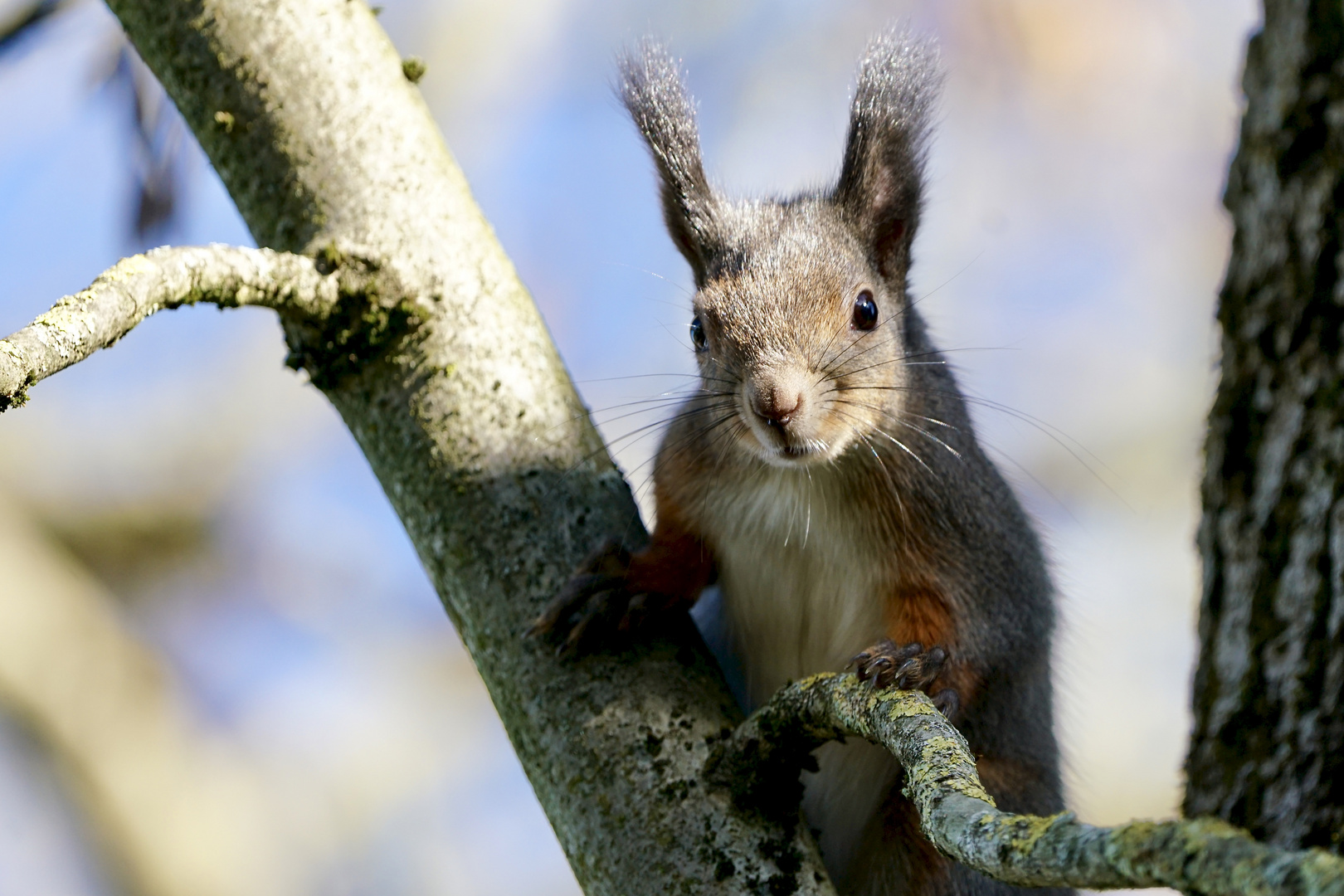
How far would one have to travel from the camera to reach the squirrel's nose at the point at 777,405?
2.44m

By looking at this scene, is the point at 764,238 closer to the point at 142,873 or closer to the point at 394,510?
the point at 394,510

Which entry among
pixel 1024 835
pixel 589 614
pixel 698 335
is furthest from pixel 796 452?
pixel 1024 835

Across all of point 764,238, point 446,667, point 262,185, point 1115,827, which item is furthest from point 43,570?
point 1115,827

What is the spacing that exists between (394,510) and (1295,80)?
187cm

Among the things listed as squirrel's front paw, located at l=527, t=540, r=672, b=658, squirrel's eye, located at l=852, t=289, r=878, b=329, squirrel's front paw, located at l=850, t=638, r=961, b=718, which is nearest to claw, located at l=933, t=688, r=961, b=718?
squirrel's front paw, located at l=850, t=638, r=961, b=718

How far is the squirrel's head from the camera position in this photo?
2627 mm

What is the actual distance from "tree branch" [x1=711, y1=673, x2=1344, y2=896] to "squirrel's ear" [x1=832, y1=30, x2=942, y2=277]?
1.45m

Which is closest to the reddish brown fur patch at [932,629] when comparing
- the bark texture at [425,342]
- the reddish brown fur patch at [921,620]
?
the reddish brown fur patch at [921,620]

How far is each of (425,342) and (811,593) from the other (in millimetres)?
1125

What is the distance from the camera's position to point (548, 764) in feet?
7.20

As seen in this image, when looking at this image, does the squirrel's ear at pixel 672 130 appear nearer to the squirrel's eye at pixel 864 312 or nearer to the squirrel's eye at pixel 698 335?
the squirrel's eye at pixel 698 335

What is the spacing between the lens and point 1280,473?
4.13 feet

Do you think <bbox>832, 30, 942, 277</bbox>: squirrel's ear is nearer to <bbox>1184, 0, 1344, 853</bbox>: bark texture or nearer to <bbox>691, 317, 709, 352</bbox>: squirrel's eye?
<bbox>691, 317, 709, 352</bbox>: squirrel's eye

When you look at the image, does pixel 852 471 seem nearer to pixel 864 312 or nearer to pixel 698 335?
pixel 864 312
